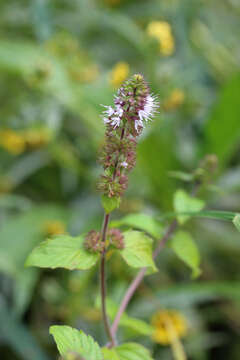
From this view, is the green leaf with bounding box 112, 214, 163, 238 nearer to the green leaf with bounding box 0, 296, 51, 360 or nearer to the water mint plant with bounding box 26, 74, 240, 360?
the water mint plant with bounding box 26, 74, 240, 360

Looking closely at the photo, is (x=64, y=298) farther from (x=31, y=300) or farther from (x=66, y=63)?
(x=66, y=63)

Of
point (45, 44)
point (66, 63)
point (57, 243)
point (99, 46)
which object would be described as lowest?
point (57, 243)

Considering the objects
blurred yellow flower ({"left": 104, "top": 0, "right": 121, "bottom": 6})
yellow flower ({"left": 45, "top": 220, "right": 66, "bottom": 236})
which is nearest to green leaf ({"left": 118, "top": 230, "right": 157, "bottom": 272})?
yellow flower ({"left": 45, "top": 220, "right": 66, "bottom": 236})

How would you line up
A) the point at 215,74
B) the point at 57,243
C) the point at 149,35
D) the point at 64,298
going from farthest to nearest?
the point at 215,74, the point at 149,35, the point at 64,298, the point at 57,243

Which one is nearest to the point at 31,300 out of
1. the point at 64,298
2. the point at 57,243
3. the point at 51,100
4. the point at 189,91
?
the point at 64,298

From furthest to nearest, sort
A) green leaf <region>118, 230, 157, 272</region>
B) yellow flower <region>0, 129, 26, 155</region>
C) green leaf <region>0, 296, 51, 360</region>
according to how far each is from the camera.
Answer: yellow flower <region>0, 129, 26, 155</region>, green leaf <region>0, 296, 51, 360</region>, green leaf <region>118, 230, 157, 272</region>

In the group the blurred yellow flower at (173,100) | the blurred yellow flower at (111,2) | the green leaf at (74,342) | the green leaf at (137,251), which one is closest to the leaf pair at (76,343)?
the green leaf at (74,342)

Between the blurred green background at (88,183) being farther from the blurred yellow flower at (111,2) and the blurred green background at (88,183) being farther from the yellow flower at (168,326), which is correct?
the blurred yellow flower at (111,2)
